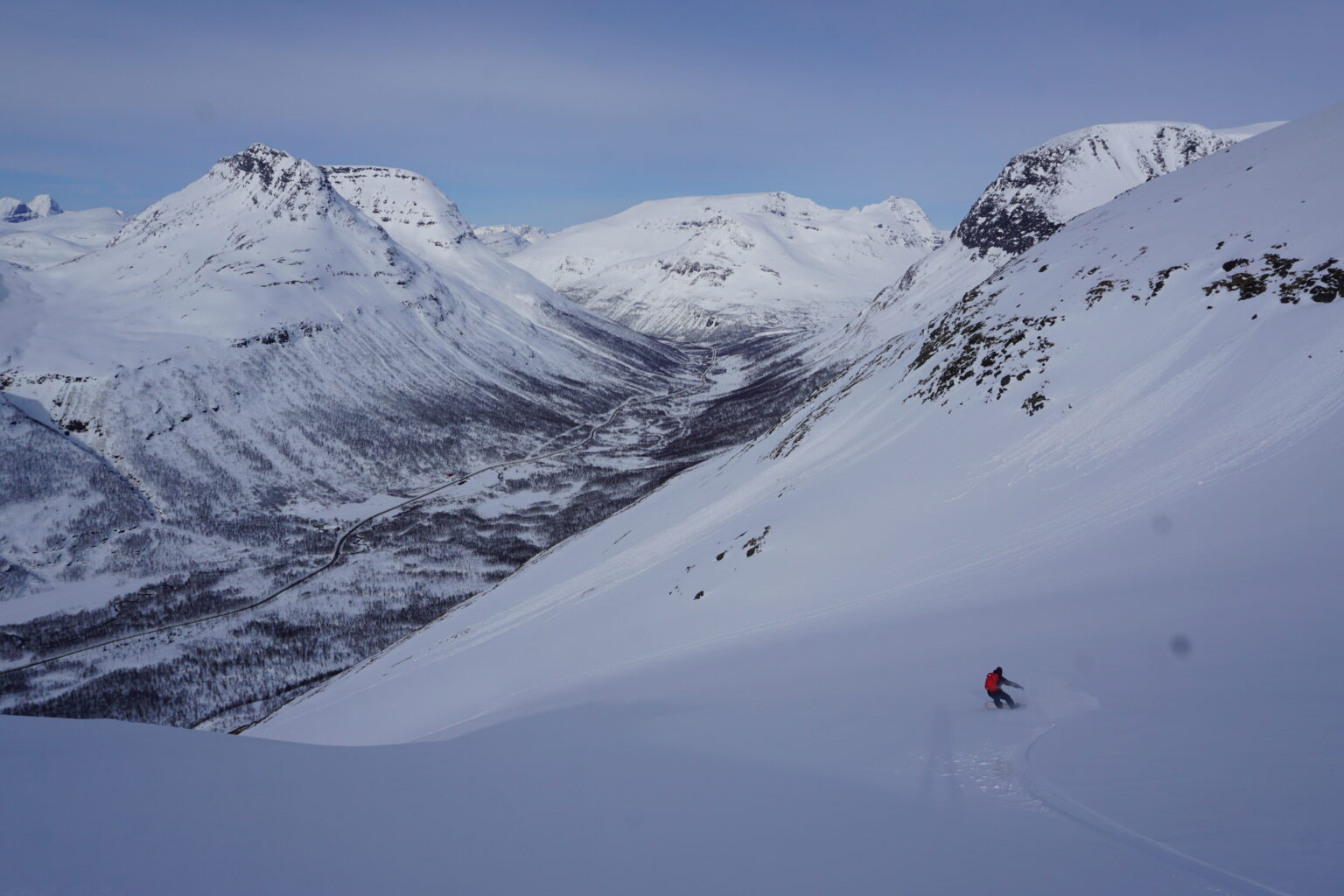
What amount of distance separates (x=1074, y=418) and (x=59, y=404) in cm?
14812

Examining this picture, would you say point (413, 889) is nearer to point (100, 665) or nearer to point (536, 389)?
point (100, 665)

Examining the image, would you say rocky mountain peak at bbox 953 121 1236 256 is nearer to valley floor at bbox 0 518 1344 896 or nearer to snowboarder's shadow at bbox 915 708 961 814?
valley floor at bbox 0 518 1344 896

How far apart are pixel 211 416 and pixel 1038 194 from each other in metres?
202

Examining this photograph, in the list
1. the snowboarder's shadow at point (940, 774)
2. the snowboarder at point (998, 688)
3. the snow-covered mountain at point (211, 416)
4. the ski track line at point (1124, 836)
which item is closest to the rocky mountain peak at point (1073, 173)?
the snow-covered mountain at point (211, 416)

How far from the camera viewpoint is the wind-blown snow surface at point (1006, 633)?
8148 mm

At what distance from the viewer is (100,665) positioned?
62938 millimetres

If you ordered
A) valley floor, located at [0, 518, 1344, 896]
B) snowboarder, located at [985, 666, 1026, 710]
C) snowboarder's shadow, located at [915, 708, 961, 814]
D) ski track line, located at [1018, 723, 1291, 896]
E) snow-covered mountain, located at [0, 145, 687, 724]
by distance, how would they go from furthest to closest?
snow-covered mountain, located at [0, 145, 687, 724] < snowboarder, located at [985, 666, 1026, 710] < snowboarder's shadow, located at [915, 708, 961, 814] < valley floor, located at [0, 518, 1344, 896] < ski track line, located at [1018, 723, 1291, 896]

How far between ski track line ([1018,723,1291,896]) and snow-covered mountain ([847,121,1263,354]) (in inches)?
6469

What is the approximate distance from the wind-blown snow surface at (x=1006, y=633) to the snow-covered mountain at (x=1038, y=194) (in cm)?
13240

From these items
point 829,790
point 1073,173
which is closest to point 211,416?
point 829,790

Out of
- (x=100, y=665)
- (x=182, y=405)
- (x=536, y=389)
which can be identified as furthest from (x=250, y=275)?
(x=100, y=665)

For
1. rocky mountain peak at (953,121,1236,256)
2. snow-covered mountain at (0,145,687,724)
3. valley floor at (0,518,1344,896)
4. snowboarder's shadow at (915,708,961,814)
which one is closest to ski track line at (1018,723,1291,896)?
valley floor at (0,518,1344,896)

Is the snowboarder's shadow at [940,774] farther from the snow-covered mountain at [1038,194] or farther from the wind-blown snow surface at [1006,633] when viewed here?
the snow-covered mountain at [1038,194]

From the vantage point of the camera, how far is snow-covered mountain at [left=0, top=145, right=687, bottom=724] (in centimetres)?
8362
